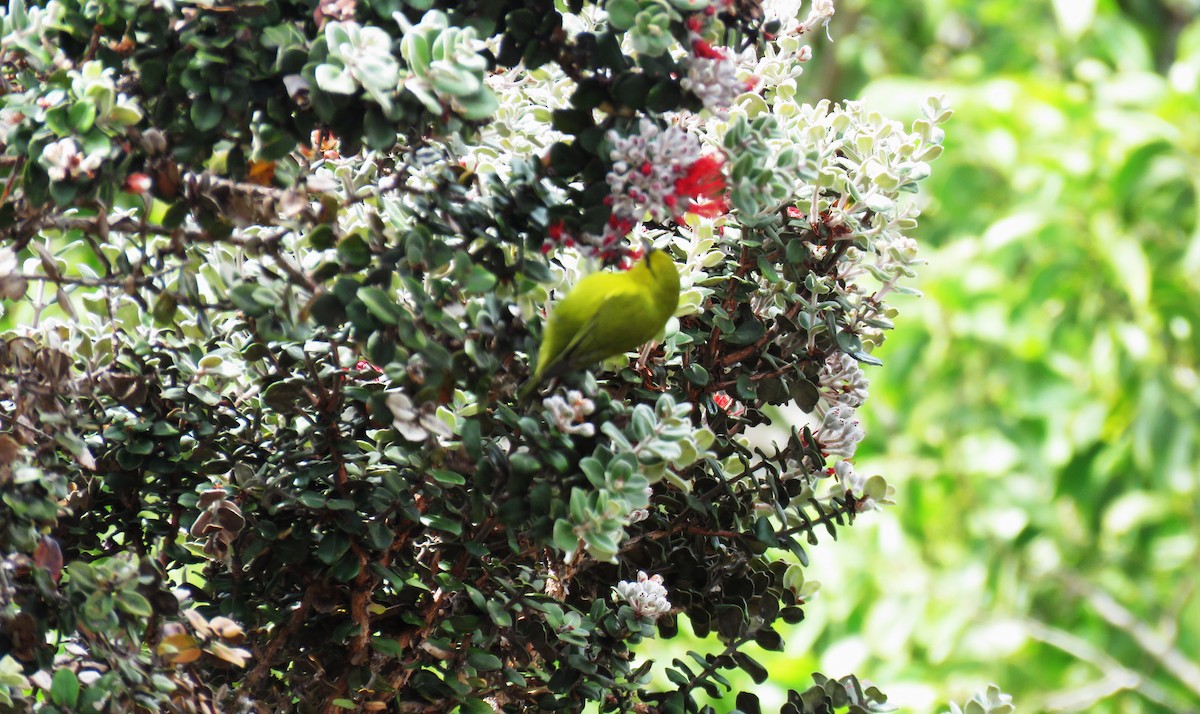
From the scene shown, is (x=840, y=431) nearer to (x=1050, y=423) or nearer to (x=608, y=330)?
(x=608, y=330)

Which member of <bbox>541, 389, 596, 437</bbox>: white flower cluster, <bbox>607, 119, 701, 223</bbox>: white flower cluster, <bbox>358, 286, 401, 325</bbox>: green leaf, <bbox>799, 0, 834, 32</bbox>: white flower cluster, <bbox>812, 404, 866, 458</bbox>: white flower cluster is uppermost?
<bbox>799, 0, 834, 32</bbox>: white flower cluster

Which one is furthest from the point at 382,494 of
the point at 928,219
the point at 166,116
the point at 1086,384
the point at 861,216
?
the point at 928,219

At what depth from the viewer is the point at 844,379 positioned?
0.80 m

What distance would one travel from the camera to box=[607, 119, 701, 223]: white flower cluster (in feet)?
1.96

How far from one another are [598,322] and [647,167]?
9 centimetres

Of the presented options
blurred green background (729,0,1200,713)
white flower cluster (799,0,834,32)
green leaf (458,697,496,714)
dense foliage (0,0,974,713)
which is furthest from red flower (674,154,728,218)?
blurred green background (729,0,1200,713)

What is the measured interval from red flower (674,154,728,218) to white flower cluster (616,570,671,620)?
240mm

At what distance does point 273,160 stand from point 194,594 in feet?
1.09

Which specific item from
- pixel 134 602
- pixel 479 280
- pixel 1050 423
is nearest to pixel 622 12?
pixel 479 280

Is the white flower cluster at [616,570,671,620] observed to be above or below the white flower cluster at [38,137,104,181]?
above

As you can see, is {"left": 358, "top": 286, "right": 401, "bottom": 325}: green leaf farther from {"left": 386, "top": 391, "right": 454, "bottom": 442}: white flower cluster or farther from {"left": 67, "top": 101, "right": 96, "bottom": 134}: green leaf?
{"left": 67, "top": 101, "right": 96, "bottom": 134}: green leaf

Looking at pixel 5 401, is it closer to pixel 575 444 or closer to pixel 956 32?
pixel 575 444

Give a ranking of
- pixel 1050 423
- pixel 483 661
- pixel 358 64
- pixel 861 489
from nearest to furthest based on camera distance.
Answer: pixel 358 64 < pixel 483 661 < pixel 861 489 < pixel 1050 423

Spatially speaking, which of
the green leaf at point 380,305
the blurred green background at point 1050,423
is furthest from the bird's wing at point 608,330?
the blurred green background at point 1050,423
